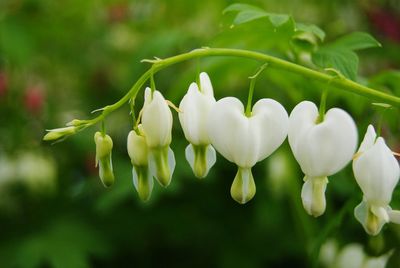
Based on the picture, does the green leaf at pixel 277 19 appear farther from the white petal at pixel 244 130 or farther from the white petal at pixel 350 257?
the white petal at pixel 350 257

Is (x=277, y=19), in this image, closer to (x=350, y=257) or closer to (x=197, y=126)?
(x=197, y=126)

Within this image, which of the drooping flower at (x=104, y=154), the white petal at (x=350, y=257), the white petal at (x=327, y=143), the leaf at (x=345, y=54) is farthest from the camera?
the white petal at (x=350, y=257)

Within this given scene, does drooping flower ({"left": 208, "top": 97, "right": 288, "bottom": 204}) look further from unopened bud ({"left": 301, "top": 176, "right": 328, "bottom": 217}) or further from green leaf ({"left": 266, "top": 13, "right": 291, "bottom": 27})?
green leaf ({"left": 266, "top": 13, "right": 291, "bottom": 27})

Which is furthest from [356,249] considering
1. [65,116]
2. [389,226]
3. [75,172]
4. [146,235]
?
[65,116]

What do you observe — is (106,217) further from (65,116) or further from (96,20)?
(96,20)

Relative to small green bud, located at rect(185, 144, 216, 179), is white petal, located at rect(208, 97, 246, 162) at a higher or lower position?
higher

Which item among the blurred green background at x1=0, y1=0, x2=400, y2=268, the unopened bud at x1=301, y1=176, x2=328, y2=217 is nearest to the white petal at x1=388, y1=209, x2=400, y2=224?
the unopened bud at x1=301, y1=176, x2=328, y2=217

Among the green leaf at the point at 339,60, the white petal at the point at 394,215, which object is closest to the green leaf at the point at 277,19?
the green leaf at the point at 339,60
